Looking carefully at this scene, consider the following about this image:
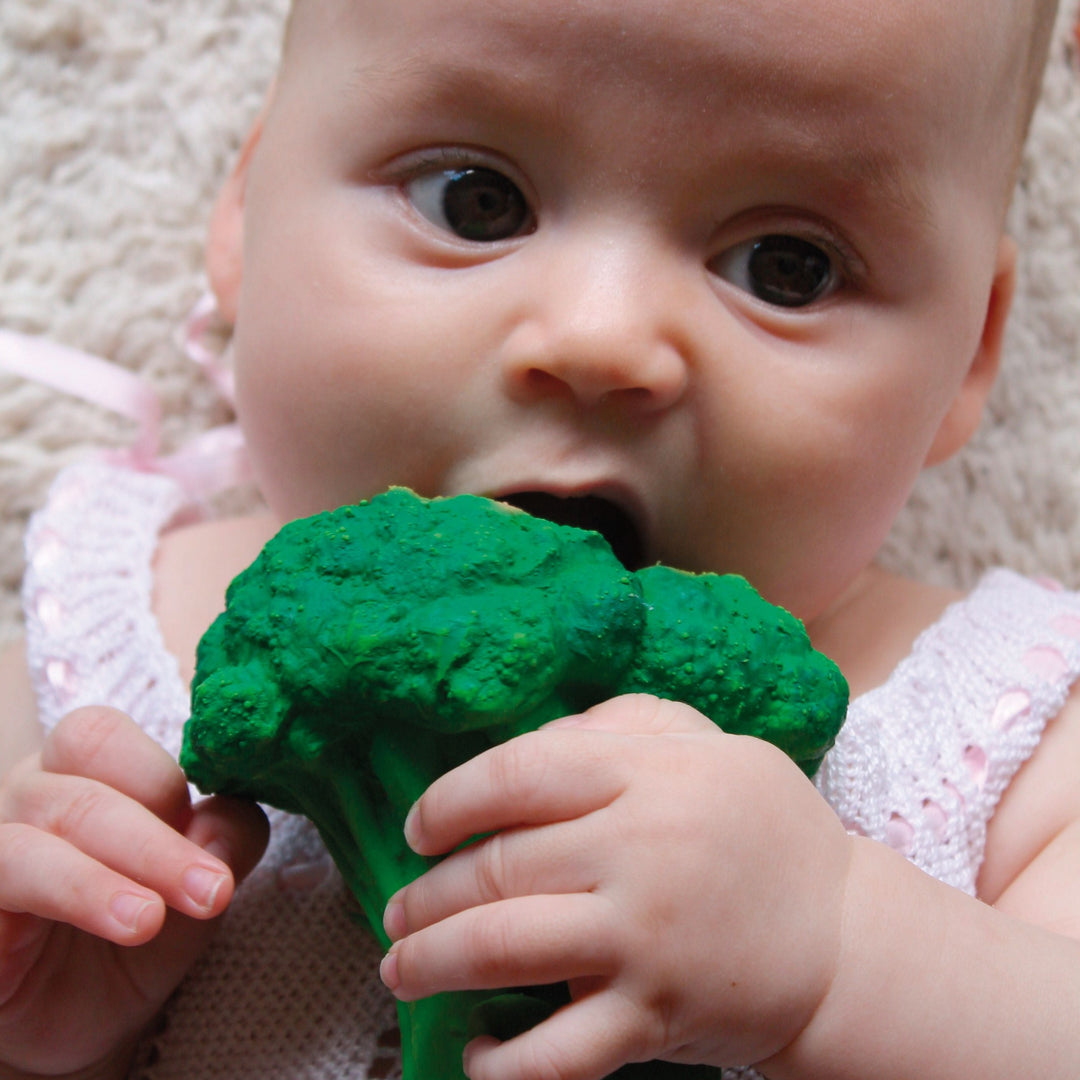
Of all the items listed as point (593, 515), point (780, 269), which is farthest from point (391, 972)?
point (780, 269)

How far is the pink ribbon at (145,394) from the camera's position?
1.37m

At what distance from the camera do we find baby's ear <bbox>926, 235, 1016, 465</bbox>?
120cm

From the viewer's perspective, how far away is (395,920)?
690 millimetres

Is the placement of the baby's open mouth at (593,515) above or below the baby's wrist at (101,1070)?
above

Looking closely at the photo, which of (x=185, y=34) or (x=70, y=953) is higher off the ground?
(x=185, y=34)

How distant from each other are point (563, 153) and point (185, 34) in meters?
0.85

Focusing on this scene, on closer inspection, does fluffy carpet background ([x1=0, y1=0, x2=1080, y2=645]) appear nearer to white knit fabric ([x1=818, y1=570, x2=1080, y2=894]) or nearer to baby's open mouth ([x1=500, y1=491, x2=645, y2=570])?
white knit fabric ([x1=818, y1=570, x2=1080, y2=894])

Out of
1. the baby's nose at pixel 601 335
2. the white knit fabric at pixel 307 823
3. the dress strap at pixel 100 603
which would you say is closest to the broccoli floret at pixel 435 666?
the baby's nose at pixel 601 335

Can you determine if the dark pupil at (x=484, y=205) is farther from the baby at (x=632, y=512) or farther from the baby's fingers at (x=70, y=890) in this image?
the baby's fingers at (x=70, y=890)

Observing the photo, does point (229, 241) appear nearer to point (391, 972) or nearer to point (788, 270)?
point (788, 270)

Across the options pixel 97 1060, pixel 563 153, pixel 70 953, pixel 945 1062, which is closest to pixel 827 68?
pixel 563 153

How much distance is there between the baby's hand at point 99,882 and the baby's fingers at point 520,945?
→ 0.17m

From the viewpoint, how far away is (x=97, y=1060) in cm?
97

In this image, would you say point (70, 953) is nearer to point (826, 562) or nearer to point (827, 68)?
point (826, 562)
